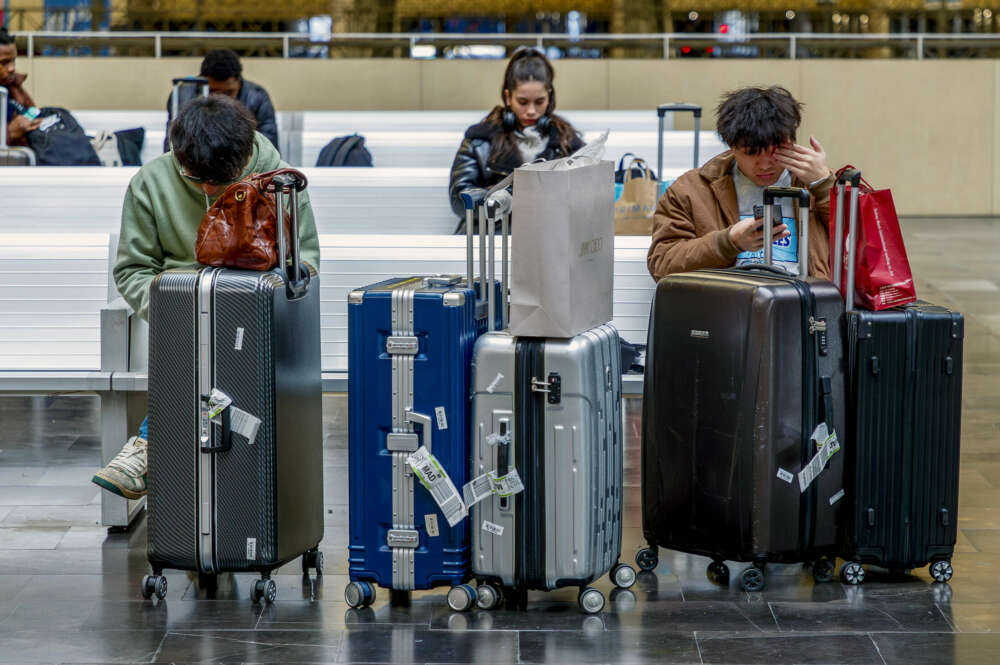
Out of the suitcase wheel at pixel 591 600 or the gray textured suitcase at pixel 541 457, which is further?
the suitcase wheel at pixel 591 600

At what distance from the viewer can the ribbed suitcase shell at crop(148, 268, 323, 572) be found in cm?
374

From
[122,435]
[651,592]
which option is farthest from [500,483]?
[122,435]

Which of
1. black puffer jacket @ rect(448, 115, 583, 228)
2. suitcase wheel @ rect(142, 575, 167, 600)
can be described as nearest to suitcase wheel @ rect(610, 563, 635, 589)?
suitcase wheel @ rect(142, 575, 167, 600)

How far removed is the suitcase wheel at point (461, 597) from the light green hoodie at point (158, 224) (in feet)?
3.35

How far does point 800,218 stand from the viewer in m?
4.02

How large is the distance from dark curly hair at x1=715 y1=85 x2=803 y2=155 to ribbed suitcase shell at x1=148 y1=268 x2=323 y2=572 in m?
1.29

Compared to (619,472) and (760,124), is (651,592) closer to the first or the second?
(619,472)

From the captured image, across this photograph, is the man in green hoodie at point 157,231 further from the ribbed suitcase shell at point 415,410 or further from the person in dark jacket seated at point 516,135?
the person in dark jacket seated at point 516,135

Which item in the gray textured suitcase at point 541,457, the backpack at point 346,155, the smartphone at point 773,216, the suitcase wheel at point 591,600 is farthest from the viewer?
the backpack at point 346,155

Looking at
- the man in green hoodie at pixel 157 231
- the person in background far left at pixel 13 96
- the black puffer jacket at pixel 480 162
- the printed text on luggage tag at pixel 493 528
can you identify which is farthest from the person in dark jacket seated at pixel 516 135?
the person in background far left at pixel 13 96

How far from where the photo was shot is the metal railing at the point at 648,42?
616 inches

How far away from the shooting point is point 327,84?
1568 centimetres

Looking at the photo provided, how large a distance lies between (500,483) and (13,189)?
348 cm

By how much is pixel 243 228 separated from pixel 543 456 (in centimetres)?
99
